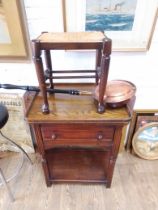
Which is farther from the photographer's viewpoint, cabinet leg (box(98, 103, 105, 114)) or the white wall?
the white wall

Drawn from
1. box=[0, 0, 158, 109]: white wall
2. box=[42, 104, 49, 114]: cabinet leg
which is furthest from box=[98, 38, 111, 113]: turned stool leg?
box=[0, 0, 158, 109]: white wall

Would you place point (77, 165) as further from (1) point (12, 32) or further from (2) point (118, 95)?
(1) point (12, 32)

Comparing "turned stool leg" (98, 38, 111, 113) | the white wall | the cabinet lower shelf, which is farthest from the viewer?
the cabinet lower shelf

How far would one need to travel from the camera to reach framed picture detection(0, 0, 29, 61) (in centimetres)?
101

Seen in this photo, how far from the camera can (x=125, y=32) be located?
3.60ft

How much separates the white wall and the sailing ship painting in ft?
0.59

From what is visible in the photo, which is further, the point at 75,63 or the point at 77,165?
the point at 77,165

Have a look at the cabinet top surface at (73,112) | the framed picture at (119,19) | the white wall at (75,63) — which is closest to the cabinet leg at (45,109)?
the cabinet top surface at (73,112)

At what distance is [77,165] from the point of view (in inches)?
56.4

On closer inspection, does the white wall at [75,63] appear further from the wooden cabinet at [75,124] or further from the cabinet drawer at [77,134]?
the cabinet drawer at [77,134]

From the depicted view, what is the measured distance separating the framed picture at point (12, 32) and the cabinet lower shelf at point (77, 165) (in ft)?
2.87

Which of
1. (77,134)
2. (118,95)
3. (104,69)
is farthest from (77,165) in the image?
(104,69)

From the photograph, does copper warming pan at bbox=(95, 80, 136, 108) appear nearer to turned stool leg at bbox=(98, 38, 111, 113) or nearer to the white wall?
turned stool leg at bbox=(98, 38, 111, 113)

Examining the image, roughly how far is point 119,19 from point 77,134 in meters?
0.77
